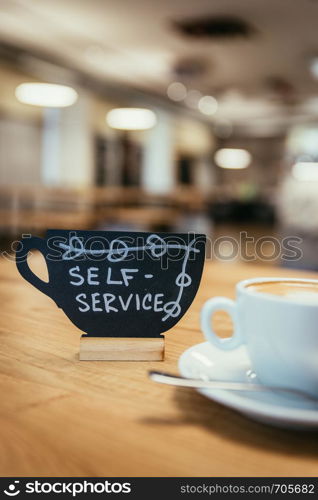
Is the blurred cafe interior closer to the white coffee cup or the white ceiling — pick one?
the white ceiling

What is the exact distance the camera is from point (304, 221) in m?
2.67

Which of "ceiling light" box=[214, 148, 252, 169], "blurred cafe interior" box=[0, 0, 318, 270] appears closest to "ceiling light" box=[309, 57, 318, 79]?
"blurred cafe interior" box=[0, 0, 318, 270]

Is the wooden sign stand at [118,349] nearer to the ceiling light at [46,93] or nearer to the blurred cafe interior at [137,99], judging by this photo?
the blurred cafe interior at [137,99]

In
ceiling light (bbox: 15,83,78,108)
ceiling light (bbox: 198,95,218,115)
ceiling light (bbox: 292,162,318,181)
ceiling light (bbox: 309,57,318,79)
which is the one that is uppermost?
ceiling light (bbox: 198,95,218,115)

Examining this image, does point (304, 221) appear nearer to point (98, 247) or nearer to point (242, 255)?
point (98, 247)

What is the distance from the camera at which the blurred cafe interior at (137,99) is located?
487 cm

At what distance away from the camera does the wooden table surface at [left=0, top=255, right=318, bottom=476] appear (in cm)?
35

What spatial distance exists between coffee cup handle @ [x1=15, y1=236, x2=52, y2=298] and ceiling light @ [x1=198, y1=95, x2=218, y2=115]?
9.31 m

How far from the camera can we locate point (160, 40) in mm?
5828

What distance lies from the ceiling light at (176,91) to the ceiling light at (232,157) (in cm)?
523

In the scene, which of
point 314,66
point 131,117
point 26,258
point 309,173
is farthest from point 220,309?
point 314,66

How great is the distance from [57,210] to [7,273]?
20.0ft

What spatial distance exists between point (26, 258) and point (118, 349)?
14 centimetres

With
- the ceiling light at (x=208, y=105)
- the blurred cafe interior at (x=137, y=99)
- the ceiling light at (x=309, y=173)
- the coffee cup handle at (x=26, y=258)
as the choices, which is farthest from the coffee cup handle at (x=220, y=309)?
the ceiling light at (x=208, y=105)
